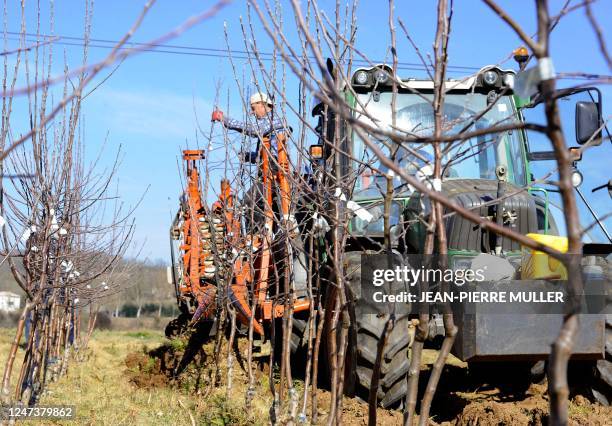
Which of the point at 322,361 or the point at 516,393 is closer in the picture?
the point at 516,393

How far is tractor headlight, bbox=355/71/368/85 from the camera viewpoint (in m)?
6.55

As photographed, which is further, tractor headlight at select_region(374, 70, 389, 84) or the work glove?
the work glove

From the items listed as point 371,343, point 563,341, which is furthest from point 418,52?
point 371,343

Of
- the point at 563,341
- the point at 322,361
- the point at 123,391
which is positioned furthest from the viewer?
the point at 123,391

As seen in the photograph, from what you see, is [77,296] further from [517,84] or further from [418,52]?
[517,84]

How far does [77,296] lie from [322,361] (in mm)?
3903

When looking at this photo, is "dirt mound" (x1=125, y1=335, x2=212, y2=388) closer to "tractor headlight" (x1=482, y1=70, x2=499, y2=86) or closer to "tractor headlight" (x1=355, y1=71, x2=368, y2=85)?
"tractor headlight" (x1=355, y1=71, x2=368, y2=85)

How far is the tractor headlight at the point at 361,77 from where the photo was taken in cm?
655

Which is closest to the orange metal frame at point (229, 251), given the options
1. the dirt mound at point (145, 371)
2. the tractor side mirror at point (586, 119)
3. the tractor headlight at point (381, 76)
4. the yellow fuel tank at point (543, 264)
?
the dirt mound at point (145, 371)

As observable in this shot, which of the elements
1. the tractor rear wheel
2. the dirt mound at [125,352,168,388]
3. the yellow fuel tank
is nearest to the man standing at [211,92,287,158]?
the tractor rear wheel

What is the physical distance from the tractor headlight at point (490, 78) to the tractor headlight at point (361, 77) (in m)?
1.09

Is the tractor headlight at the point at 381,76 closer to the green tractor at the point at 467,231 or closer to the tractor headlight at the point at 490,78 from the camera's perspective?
the green tractor at the point at 467,231

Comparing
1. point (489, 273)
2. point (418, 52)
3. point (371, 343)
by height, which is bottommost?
point (371, 343)

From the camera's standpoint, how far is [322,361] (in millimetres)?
8102
